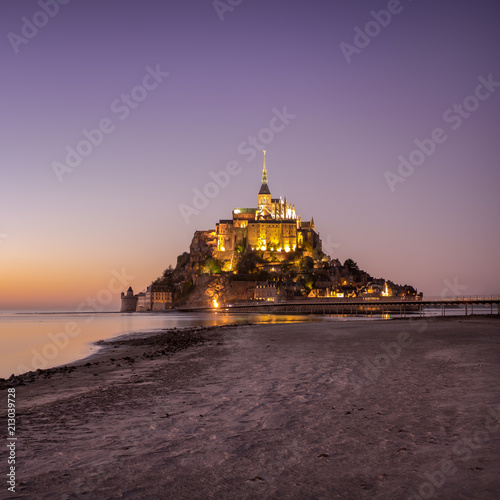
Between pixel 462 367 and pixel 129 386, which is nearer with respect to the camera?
pixel 129 386

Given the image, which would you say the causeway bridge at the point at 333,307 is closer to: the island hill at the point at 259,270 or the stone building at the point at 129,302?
the island hill at the point at 259,270

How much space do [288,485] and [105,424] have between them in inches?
163

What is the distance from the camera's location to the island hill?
144 meters

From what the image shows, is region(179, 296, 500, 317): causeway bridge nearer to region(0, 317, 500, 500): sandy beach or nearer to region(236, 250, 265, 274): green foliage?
region(236, 250, 265, 274): green foliage

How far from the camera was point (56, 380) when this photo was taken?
46.5ft

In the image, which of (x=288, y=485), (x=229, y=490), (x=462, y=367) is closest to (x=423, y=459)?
(x=288, y=485)

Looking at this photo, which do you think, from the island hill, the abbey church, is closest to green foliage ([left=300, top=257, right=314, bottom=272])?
the island hill

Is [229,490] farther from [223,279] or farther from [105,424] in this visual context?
[223,279]

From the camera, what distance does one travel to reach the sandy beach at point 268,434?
489cm

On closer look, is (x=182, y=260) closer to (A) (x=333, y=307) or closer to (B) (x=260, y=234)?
(B) (x=260, y=234)
